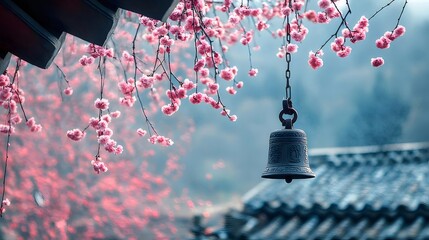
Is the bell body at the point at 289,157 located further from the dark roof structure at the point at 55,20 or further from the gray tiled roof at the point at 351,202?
the gray tiled roof at the point at 351,202

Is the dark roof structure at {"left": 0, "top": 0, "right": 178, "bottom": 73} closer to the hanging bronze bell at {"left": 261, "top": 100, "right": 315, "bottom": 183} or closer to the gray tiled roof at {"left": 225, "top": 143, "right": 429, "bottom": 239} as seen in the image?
the hanging bronze bell at {"left": 261, "top": 100, "right": 315, "bottom": 183}

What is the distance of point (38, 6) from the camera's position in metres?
3.26

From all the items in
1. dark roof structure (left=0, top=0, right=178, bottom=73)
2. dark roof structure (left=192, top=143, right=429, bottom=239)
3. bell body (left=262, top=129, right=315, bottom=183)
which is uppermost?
dark roof structure (left=192, top=143, right=429, bottom=239)

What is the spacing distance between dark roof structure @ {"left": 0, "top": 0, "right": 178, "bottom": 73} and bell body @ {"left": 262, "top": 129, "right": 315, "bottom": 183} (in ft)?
6.33

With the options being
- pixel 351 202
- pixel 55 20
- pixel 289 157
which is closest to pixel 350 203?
pixel 351 202

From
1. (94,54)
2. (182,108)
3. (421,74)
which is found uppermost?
(421,74)

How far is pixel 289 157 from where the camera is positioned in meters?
4.93

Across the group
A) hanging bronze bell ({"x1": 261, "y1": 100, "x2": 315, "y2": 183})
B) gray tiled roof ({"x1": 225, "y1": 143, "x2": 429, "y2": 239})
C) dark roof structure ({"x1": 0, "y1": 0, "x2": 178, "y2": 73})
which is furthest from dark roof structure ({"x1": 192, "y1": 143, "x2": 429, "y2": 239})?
dark roof structure ({"x1": 0, "y1": 0, "x2": 178, "y2": 73})

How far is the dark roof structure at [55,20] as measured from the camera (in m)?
3.21

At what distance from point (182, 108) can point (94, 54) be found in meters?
16.3

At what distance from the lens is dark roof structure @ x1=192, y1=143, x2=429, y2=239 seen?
8.30 metres

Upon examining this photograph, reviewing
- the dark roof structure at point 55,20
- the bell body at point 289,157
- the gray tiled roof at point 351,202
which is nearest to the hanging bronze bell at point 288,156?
the bell body at point 289,157

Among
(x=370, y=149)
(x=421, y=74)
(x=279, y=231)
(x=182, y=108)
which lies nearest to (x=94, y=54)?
(x=279, y=231)

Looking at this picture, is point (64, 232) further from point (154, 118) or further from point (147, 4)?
point (147, 4)
